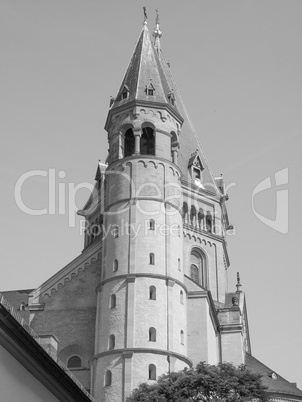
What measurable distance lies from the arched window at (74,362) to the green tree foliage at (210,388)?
11525 mm

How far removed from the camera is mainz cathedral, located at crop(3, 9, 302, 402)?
46.4 m

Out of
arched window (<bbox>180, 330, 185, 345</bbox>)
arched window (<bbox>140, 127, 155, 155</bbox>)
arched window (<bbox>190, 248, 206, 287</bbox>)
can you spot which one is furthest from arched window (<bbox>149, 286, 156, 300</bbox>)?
arched window (<bbox>190, 248, 206, 287</bbox>)

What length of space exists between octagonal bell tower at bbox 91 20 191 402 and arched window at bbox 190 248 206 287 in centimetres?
1661

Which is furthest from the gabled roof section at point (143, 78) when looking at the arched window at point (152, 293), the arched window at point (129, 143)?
the arched window at point (152, 293)

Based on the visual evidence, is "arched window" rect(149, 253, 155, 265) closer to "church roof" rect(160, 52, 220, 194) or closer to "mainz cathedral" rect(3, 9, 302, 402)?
"mainz cathedral" rect(3, 9, 302, 402)

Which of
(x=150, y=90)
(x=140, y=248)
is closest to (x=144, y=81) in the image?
(x=150, y=90)

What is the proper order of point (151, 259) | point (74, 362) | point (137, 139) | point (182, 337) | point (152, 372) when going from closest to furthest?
point (152, 372) < point (182, 337) < point (151, 259) < point (74, 362) < point (137, 139)

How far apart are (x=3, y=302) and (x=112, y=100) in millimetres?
40126

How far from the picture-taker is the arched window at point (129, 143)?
54281mm

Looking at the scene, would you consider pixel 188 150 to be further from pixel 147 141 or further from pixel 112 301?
pixel 112 301

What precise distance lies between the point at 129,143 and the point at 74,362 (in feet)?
51.9

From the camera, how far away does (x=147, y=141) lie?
54.8 meters

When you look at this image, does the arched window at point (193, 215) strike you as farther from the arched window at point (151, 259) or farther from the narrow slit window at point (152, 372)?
the narrow slit window at point (152, 372)

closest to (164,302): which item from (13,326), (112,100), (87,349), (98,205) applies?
(87,349)
